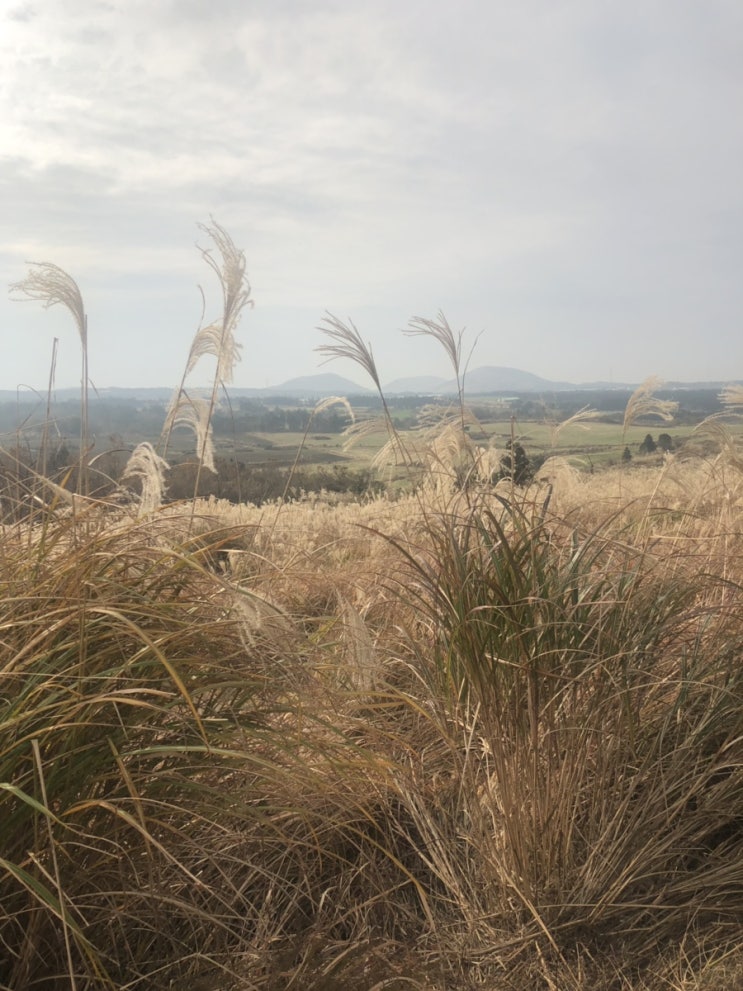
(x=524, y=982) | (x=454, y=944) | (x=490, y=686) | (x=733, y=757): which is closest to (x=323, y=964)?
(x=454, y=944)

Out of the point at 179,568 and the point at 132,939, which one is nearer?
the point at 132,939

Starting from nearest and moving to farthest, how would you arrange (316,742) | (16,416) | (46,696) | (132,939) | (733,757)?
(46,696) < (132,939) < (316,742) < (733,757) < (16,416)

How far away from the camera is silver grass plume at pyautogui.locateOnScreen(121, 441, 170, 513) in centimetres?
305

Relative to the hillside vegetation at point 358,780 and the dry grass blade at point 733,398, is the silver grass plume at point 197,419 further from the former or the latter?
the dry grass blade at point 733,398

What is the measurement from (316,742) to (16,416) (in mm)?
2145

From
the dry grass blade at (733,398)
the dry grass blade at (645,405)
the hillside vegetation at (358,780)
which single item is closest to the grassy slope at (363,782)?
the hillside vegetation at (358,780)

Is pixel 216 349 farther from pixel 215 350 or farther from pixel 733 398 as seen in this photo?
pixel 733 398

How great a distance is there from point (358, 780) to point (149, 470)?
1405 millimetres

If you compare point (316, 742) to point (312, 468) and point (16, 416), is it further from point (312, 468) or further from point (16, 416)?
point (312, 468)

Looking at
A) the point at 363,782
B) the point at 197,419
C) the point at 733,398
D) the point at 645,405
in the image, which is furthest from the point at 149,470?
the point at 733,398

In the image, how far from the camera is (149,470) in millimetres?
3066

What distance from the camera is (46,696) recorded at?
1906 mm

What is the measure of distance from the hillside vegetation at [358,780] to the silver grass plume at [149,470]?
253 millimetres

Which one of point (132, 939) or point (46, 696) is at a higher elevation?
point (46, 696)
